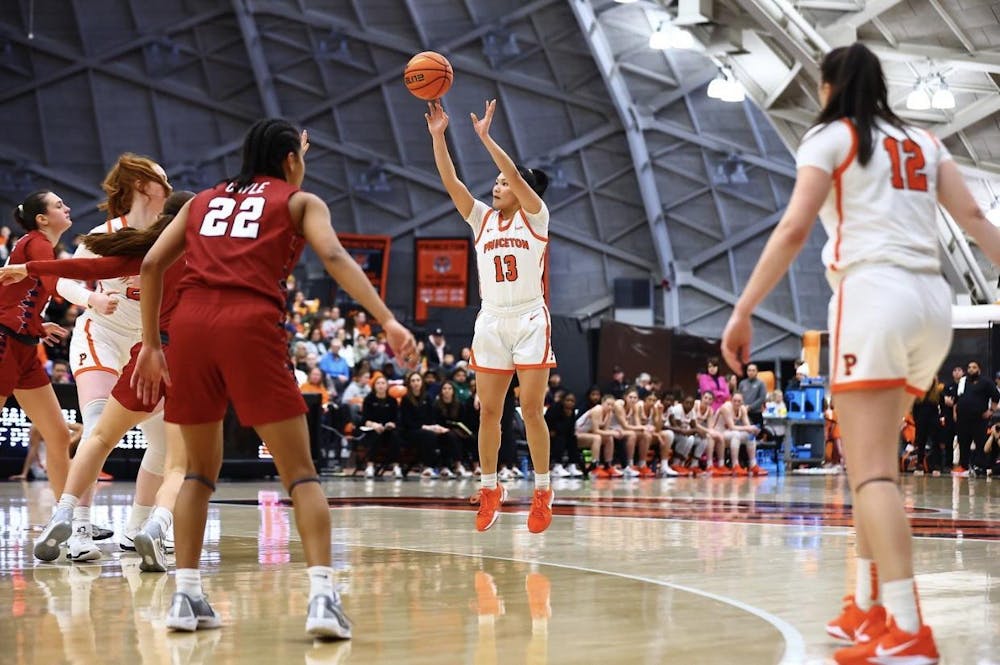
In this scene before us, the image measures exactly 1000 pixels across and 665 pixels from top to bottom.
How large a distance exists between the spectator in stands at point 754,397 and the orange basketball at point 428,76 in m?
15.9

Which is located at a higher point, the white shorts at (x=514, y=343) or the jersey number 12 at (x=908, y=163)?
the jersey number 12 at (x=908, y=163)

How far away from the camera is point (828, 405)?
969 inches

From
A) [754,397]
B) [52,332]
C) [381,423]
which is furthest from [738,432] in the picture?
[52,332]

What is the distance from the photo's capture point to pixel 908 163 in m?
3.99

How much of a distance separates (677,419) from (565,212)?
16.1m

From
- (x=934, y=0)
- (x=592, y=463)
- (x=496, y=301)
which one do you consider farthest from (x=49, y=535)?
(x=934, y=0)

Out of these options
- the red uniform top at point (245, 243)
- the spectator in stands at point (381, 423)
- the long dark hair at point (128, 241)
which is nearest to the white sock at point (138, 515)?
the long dark hair at point (128, 241)

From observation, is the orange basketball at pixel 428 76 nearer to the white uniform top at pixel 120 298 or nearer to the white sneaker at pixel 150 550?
the white uniform top at pixel 120 298

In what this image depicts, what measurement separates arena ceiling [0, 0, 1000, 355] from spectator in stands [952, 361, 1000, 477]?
12989mm

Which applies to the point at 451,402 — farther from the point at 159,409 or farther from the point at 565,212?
the point at 565,212

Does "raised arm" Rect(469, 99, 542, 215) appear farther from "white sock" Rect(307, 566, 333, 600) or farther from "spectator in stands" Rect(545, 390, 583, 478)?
"spectator in stands" Rect(545, 390, 583, 478)

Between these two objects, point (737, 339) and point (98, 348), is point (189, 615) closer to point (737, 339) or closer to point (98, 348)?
point (737, 339)

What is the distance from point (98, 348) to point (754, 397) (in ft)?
58.5

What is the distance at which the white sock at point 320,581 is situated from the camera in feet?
13.9
